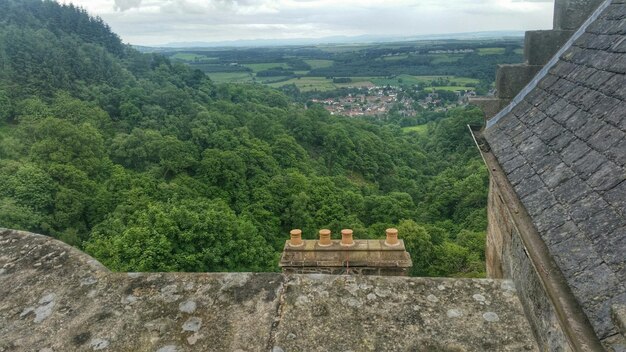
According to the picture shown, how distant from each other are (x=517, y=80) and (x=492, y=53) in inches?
→ 6907

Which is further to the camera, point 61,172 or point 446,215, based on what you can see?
point 446,215

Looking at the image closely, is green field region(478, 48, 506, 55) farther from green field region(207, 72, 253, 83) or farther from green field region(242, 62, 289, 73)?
green field region(207, 72, 253, 83)

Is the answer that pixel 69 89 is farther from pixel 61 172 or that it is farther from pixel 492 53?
pixel 492 53

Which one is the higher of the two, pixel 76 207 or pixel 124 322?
pixel 124 322

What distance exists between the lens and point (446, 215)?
46562 millimetres

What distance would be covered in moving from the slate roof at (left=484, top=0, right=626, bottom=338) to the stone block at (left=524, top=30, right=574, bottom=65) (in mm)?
361

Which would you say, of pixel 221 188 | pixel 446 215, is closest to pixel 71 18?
pixel 221 188

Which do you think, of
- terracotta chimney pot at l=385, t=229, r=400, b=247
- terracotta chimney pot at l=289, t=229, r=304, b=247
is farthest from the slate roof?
terracotta chimney pot at l=289, t=229, r=304, b=247

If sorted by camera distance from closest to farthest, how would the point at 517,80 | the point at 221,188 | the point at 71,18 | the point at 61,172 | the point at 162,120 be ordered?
the point at 517,80, the point at 61,172, the point at 221,188, the point at 162,120, the point at 71,18

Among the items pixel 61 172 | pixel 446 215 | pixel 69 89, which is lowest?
pixel 446 215

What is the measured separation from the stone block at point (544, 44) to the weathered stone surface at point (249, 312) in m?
3.94

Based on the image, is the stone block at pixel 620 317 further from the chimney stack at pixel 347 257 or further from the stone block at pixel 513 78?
the stone block at pixel 513 78

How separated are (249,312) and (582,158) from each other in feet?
8.80

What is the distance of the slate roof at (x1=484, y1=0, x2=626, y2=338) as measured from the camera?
7.86 feet
